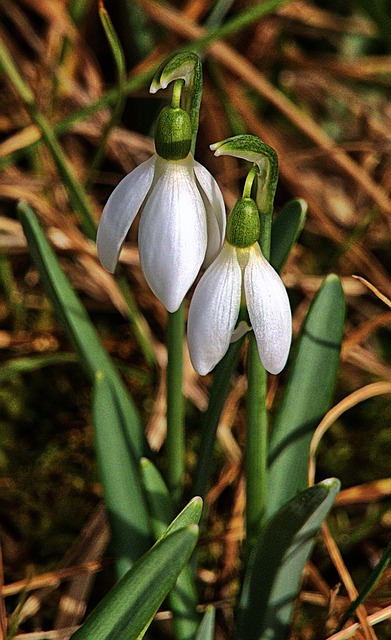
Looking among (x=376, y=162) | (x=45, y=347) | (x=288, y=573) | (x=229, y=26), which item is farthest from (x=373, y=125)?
(x=288, y=573)

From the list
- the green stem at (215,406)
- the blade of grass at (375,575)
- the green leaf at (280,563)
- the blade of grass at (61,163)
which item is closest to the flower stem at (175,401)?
the green stem at (215,406)

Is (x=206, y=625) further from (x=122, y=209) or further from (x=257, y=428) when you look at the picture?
(x=122, y=209)

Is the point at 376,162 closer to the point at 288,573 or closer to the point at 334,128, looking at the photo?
the point at 334,128

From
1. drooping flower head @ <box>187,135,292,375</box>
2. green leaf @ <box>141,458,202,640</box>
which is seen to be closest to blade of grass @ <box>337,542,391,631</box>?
green leaf @ <box>141,458,202,640</box>

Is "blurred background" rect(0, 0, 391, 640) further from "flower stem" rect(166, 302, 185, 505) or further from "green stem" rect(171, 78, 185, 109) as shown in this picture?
"green stem" rect(171, 78, 185, 109)

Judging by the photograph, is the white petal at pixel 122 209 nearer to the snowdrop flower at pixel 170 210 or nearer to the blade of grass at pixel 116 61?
the snowdrop flower at pixel 170 210

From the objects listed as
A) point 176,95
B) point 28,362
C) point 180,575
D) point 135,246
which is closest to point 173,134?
point 176,95

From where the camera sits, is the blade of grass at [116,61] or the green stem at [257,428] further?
the blade of grass at [116,61]
